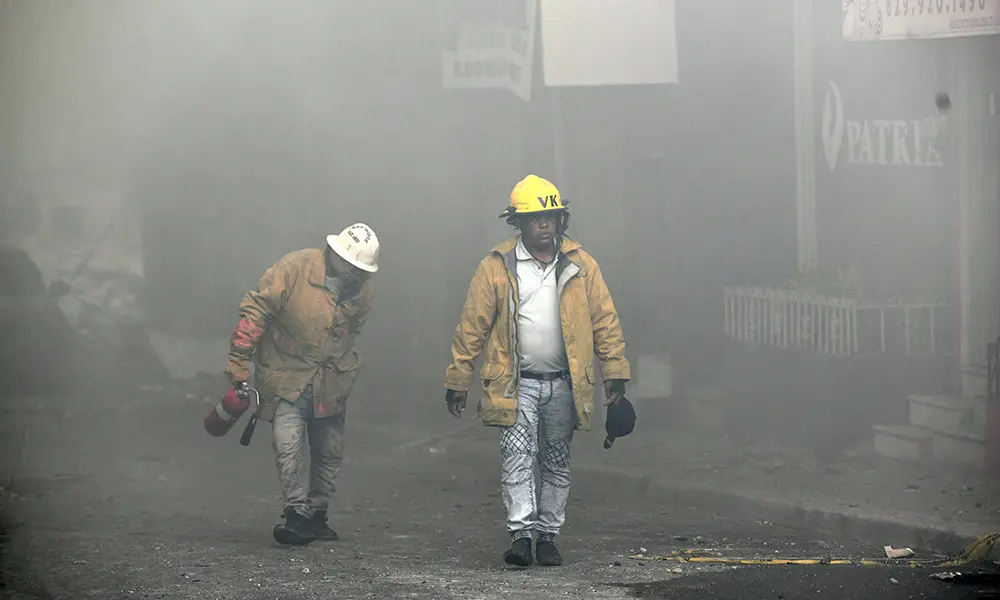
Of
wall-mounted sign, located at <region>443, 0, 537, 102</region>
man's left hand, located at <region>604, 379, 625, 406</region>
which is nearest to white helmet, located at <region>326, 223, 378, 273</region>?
man's left hand, located at <region>604, 379, 625, 406</region>

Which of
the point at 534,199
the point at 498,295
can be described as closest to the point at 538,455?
the point at 498,295

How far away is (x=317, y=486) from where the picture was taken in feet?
30.0

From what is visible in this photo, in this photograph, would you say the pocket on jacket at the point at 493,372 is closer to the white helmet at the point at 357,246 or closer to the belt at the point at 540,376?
the belt at the point at 540,376

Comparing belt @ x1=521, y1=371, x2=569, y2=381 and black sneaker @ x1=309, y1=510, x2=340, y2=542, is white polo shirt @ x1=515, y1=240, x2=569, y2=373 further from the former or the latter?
black sneaker @ x1=309, y1=510, x2=340, y2=542

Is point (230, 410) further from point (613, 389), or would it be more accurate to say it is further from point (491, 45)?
point (491, 45)

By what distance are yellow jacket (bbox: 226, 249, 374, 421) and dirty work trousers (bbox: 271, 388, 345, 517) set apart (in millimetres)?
63

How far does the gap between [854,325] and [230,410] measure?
15.2 feet

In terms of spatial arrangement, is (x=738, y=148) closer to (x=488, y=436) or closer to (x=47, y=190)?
(x=488, y=436)

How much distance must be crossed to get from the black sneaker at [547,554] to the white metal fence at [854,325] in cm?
398

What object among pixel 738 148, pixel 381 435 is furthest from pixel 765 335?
pixel 381 435

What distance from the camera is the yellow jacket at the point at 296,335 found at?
8844 mm

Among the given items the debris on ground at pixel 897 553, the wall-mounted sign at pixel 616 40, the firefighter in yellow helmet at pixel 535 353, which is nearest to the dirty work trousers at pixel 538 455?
the firefighter in yellow helmet at pixel 535 353

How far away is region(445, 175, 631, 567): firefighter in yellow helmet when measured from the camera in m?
8.26

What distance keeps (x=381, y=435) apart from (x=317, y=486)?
12.8 feet
